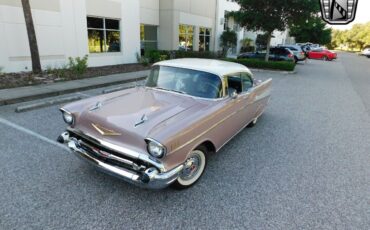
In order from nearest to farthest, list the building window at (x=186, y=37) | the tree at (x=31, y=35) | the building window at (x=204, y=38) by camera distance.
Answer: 1. the tree at (x=31, y=35)
2. the building window at (x=186, y=37)
3. the building window at (x=204, y=38)

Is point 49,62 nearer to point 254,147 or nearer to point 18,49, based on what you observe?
point 18,49

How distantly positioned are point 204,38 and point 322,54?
14.0 meters

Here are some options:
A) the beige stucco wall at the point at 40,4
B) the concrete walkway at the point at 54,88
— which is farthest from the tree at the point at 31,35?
the concrete walkway at the point at 54,88

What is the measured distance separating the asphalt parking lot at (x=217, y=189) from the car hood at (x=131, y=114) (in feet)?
2.62

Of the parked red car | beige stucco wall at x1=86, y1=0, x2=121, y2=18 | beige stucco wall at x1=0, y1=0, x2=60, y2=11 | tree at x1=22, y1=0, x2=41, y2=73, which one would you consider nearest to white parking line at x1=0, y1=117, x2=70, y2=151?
tree at x1=22, y1=0, x2=41, y2=73

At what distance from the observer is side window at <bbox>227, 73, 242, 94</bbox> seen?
13.2ft

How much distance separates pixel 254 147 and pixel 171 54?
42.3ft

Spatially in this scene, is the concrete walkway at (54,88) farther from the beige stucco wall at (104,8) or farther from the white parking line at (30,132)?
the beige stucco wall at (104,8)

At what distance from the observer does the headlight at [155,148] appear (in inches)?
99.4

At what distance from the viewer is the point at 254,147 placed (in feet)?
14.9

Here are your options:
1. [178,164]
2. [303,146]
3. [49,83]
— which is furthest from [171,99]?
[49,83]

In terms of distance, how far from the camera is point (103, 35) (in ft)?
42.6

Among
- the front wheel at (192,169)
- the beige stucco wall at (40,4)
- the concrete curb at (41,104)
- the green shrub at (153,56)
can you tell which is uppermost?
→ the beige stucco wall at (40,4)

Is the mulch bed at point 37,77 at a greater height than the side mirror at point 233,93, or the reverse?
the side mirror at point 233,93
